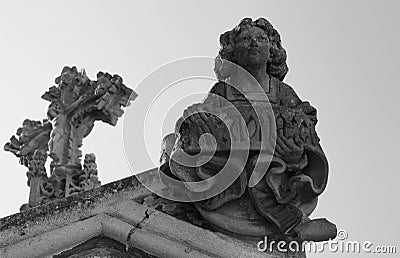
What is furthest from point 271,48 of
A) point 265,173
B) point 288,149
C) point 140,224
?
point 140,224

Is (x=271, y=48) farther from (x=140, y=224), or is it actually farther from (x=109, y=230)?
(x=109, y=230)

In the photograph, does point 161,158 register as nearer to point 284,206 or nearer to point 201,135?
point 201,135

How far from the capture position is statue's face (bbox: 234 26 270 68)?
23.3 ft

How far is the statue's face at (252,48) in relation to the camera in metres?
7.10

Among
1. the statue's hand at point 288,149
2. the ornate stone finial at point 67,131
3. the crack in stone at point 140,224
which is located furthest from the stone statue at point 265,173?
the ornate stone finial at point 67,131

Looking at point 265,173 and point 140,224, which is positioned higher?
point 265,173

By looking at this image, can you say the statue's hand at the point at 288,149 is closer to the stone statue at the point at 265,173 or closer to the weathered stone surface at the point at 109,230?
the stone statue at the point at 265,173

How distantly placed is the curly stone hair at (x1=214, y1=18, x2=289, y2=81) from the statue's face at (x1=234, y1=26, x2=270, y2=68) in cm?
5

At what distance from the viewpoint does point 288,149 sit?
659cm

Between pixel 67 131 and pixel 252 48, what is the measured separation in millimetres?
4115

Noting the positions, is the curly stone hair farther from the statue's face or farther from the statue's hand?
the statue's hand

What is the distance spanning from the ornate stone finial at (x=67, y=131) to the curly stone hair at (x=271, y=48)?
2.90 m

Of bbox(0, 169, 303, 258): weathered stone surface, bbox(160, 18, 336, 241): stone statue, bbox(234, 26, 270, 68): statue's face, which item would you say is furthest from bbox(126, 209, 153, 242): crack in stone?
bbox(234, 26, 270, 68): statue's face

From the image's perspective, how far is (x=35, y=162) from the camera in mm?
10297
